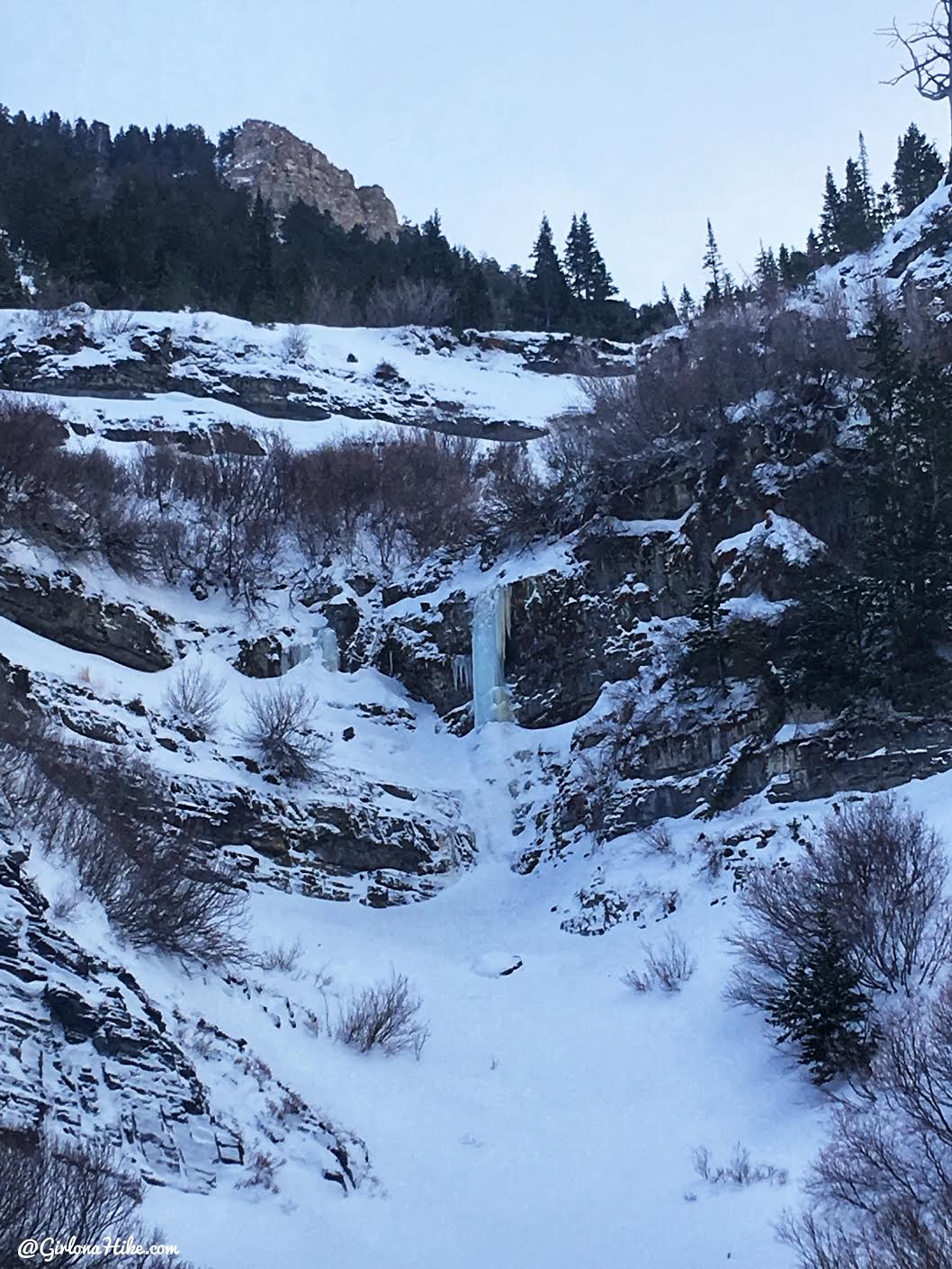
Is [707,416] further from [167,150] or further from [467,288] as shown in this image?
[167,150]

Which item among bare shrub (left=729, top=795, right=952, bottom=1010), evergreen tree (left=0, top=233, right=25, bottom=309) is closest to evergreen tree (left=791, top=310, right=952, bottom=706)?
bare shrub (left=729, top=795, right=952, bottom=1010)

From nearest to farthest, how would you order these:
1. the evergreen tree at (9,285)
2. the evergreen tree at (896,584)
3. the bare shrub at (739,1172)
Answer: the bare shrub at (739,1172) < the evergreen tree at (896,584) < the evergreen tree at (9,285)

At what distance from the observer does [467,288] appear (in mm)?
49875

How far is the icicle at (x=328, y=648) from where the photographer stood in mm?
25484

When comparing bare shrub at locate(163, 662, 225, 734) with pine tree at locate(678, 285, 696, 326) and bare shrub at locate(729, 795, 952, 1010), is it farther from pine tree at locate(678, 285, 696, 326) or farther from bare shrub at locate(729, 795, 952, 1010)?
pine tree at locate(678, 285, 696, 326)

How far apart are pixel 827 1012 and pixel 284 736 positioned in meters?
12.5

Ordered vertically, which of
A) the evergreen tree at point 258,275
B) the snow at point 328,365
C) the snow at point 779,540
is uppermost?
the evergreen tree at point 258,275

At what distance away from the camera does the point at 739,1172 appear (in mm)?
9984

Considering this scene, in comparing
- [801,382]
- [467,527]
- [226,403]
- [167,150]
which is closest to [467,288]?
[226,403]

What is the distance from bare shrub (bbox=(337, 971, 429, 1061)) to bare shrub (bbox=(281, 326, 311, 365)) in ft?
99.7

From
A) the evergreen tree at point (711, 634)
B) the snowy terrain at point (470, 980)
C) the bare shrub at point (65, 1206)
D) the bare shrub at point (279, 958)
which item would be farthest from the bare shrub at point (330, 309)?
the bare shrub at point (65, 1206)

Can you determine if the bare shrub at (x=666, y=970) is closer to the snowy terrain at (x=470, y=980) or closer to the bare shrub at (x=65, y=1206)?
the snowy terrain at (x=470, y=980)

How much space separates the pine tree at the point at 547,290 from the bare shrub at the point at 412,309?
718 centimetres

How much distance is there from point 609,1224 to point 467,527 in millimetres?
20861
